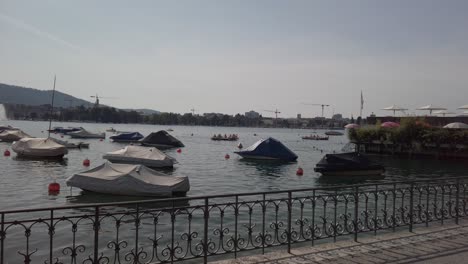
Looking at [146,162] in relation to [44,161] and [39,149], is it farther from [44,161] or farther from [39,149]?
[39,149]

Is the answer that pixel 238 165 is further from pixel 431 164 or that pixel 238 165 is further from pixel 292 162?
pixel 431 164

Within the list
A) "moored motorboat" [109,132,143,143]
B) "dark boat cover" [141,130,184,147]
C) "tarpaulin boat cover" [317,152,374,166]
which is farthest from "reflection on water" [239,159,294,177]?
"moored motorboat" [109,132,143,143]

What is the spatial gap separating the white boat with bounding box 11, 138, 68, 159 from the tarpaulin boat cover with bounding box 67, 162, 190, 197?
22.6 meters

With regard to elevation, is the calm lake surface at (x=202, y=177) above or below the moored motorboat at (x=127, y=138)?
below

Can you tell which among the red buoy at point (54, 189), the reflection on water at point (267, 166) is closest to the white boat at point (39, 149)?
the reflection on water at point (267, 166)

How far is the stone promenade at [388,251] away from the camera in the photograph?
793 centimetres

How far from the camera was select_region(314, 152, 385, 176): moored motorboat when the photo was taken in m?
39.4

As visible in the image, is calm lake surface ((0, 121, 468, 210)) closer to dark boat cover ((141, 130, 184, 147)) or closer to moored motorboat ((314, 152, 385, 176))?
moored motorboat ((314, 152, 385, 176))

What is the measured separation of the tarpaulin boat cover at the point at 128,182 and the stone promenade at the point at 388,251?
49.5ft

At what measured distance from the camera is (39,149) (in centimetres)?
4497

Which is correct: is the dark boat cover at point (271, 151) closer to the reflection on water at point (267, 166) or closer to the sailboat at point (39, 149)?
the reflection on water at point (267, 166)

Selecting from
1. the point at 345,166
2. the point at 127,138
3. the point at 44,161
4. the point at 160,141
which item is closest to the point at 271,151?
the point at 345,166

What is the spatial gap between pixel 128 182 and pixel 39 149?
26035mm

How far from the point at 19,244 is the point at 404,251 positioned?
473 inches
